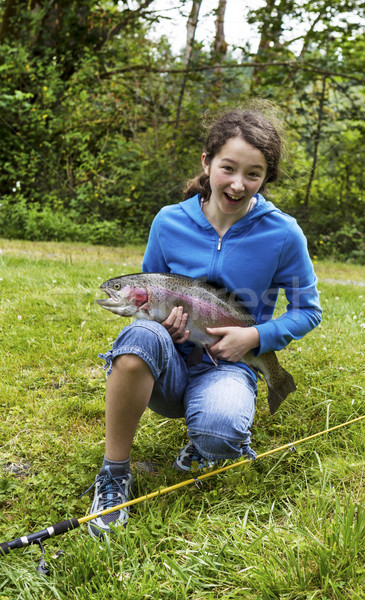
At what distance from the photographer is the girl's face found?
2.23m

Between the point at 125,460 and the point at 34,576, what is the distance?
57 centimetres

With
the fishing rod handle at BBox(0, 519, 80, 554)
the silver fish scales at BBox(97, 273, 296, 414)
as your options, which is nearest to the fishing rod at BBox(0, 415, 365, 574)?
the fishing rod handle at BBox(0, 519, 80, 554)

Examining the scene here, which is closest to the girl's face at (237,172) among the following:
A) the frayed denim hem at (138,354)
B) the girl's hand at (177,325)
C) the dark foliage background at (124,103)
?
the girl's hand at (177,325)

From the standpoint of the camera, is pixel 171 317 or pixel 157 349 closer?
pixel 157 349

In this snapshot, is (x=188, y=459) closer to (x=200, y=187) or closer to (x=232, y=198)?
(x=232, y=198)

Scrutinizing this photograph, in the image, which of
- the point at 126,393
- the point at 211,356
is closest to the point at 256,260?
the point at 211,356

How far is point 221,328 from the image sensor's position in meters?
2.23

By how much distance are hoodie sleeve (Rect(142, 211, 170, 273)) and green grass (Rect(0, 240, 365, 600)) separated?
0.84m

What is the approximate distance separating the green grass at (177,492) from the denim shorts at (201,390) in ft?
0.79

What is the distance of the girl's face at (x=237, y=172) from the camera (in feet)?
7.32

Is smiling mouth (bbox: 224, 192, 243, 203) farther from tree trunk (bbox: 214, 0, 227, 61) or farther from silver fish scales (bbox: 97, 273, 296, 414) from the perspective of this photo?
tree trunk (bbox: 214, 0, 227, 61)

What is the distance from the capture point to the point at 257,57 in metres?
9.66

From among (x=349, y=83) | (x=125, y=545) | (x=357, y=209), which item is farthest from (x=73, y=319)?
(x=357, y=209)

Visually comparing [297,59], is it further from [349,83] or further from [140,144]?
[140,144]
